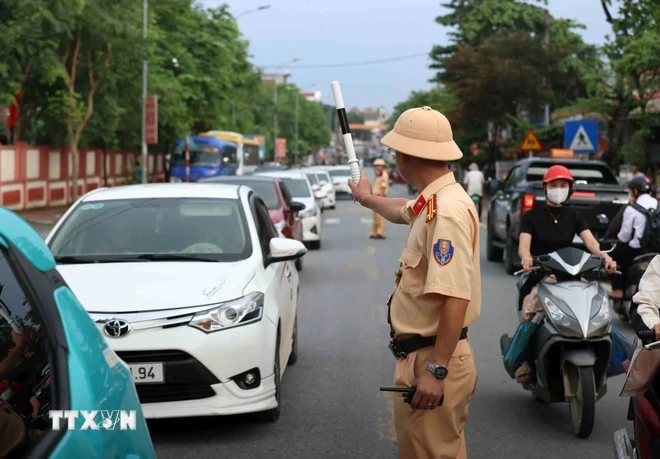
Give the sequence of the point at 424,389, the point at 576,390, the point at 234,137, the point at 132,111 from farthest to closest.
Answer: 1. the point at 234,137
2. the point at 132,111
3. the point at 576,390
4. the point at 424,389

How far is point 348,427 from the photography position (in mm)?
7164

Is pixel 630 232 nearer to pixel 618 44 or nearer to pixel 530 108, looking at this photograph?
pixel 618 44

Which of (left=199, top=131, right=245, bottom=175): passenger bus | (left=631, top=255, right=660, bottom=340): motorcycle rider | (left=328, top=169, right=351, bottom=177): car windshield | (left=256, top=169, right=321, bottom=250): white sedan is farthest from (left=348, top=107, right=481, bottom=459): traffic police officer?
(left=199, top=131, right=245, bottom=175): passenger bus

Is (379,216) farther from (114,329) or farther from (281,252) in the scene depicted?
(114,329)

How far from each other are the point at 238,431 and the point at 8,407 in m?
4.26

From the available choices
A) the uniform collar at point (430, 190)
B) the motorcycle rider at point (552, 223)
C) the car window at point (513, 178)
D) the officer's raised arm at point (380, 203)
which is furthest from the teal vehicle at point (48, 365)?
the car window at point (513, 178)

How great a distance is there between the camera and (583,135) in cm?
2769

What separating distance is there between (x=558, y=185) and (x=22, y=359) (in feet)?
17.9

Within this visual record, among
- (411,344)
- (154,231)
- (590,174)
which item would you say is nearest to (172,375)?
(154,231)

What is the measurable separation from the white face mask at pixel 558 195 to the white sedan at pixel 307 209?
1289cm

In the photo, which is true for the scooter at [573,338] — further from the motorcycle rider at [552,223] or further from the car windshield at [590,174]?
the car windshield at [590,174]

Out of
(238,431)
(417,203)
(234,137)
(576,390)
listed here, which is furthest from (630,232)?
(234,137)

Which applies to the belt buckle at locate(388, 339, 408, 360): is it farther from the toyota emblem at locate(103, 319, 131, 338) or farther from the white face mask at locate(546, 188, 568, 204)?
the white face mask at locate(546, 188, 568, 204)

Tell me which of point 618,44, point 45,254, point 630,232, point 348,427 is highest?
point 618,44
